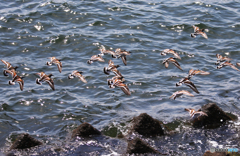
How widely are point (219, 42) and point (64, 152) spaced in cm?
1293

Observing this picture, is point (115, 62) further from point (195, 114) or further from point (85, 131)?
point (85, 131)

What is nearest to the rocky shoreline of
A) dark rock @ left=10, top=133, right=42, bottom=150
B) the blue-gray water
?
dark rock @ left=10, top=133, right=42, bottom=150

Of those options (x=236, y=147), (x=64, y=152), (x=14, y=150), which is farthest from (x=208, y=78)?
(x=14, y=150)

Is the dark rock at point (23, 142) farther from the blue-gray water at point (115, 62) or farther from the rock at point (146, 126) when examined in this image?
the rock at point (146, 126)

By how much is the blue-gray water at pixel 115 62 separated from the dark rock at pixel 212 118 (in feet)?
1.15

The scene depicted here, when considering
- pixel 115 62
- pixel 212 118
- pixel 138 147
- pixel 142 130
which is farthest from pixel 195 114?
pixel 115 62

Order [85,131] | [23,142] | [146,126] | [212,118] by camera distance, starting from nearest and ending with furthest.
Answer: [23,142] < [85,131] < [146,126] < [212,118]

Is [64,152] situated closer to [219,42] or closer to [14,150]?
[14,150]

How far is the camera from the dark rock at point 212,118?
36.8 ft

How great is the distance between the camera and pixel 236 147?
985 cm

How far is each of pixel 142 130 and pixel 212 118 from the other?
2.74 m

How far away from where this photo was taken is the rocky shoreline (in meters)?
9.38

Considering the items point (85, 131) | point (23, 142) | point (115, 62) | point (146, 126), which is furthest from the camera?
point (115, 62)

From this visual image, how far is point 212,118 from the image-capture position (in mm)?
11273
